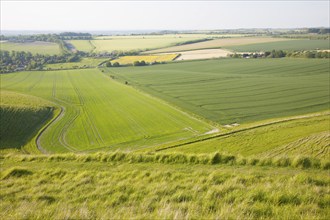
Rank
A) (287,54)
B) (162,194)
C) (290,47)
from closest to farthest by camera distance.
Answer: (162,194) < (287,54) < (290,47)

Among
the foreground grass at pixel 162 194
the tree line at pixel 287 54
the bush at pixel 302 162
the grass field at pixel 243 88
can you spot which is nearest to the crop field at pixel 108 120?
the grass field at pixel 243 88

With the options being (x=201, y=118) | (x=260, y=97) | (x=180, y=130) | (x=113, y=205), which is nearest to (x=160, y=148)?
(x=180, y=130)

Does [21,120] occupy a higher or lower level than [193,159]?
lower

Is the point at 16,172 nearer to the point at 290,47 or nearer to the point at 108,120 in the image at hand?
the point at 108,120

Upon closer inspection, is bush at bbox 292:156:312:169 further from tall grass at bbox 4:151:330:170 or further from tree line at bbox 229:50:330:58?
tree line at bbox 229:50:330:58

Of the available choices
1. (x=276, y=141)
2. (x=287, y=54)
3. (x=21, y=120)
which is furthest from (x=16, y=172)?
(x=287, y=54)

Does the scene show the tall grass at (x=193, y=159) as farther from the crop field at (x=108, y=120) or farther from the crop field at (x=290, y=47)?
the crop field at (x=290, y=47)
